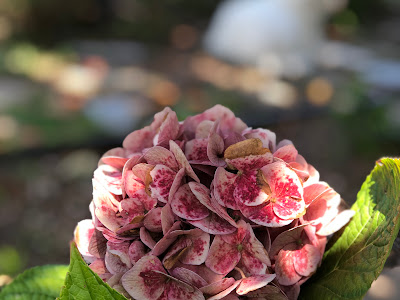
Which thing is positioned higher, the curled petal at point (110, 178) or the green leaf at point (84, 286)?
the curled petal at point (110, 178)

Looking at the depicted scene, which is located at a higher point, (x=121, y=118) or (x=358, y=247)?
(x=358, y=247)

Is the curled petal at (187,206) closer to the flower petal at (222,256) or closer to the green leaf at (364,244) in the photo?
the flower petal at (222,256)

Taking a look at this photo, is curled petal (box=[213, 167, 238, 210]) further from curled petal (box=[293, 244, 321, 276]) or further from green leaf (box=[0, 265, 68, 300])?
green leaf (box=[0, 265, 68, 300])

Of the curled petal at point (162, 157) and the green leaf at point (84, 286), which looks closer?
the green leaf at point (84, 286)

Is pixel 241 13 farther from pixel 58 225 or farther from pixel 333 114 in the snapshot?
pixel 58 225

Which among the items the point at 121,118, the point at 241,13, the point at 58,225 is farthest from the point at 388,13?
the point at 58,225

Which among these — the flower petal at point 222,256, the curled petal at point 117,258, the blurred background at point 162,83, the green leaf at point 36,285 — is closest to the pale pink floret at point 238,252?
the flower petal at point 222,256
